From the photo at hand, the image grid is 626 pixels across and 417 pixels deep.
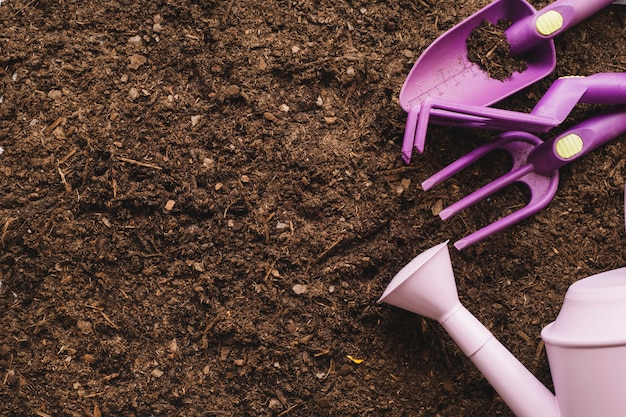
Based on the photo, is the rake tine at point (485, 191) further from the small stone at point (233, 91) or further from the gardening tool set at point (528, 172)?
the small stone at point (233, 91)

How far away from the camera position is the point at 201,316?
3.47 ft

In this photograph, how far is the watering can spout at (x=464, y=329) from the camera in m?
0.93

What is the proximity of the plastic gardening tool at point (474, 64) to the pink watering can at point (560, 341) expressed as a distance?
28 centimetres

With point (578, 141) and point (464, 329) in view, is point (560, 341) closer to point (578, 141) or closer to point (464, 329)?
point (464, 329)

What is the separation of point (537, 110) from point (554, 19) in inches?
6.0

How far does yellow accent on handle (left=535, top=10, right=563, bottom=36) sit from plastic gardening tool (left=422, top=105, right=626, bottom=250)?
0.17 m

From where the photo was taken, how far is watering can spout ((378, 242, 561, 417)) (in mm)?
927

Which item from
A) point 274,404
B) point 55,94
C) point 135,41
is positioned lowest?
point 274,404

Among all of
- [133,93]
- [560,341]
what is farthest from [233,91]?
[560,341]

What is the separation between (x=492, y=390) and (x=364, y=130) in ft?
1.66

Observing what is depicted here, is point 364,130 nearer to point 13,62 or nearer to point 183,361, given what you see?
point 183,361

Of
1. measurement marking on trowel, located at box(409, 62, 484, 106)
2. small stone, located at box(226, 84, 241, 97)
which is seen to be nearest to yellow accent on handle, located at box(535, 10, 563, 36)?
measurement marking on trowel, located at box(409, 62, 484, 106)

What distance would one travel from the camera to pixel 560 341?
874 millimetres

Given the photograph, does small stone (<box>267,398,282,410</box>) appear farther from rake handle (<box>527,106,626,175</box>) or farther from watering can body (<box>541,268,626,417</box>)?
rake handle (<box>527,106,626,175</box>)
